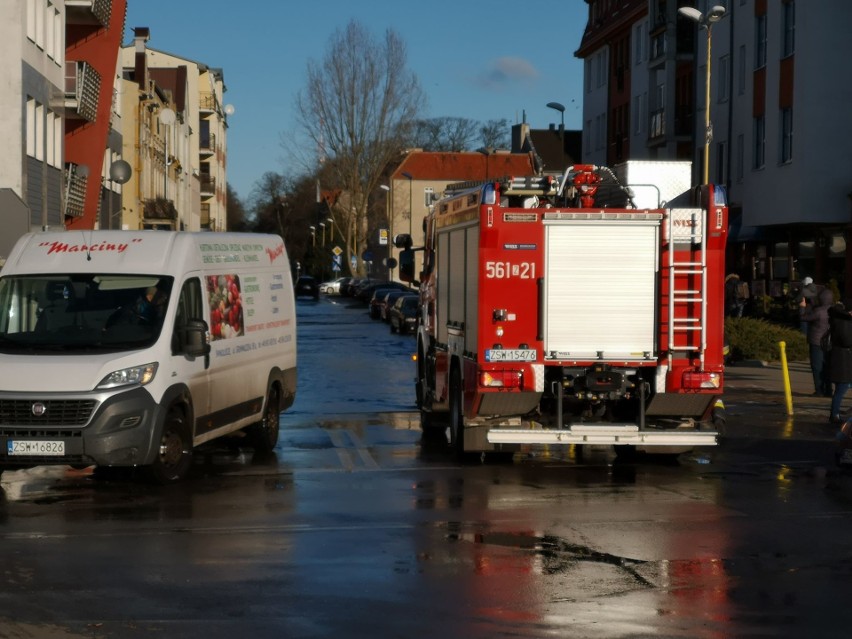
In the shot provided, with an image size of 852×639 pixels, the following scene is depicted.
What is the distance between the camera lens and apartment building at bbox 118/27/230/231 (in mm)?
70250

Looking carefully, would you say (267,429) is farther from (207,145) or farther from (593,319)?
(207,145)

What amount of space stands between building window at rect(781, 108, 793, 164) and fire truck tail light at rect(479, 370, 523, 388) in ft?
105

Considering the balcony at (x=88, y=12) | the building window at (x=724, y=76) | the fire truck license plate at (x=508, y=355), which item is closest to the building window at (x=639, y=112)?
the building window at (x=724, y=76)

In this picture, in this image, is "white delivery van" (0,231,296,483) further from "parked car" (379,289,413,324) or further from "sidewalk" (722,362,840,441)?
"parked car" (379,289,413,324)

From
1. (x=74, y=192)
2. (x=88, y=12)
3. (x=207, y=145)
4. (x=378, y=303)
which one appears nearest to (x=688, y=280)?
(x=74, y=192)

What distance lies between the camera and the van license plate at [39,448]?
12.4 metres

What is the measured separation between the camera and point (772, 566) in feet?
30.6

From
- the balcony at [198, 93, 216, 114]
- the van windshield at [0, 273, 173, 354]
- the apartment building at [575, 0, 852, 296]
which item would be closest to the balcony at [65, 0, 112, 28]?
the apartment building at [575, 0, 852, 296]

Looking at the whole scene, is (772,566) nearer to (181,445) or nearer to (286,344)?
(181,445)

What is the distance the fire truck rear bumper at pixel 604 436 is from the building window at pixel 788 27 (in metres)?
31.9

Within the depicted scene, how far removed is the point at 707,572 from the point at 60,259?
734 cm

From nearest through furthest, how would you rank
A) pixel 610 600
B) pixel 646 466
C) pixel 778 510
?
pixel 610 600 < pixel 778 510 < pixel 646 466

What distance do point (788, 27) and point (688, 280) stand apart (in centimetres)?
3219

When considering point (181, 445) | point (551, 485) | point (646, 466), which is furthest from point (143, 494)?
point (646, 466)
